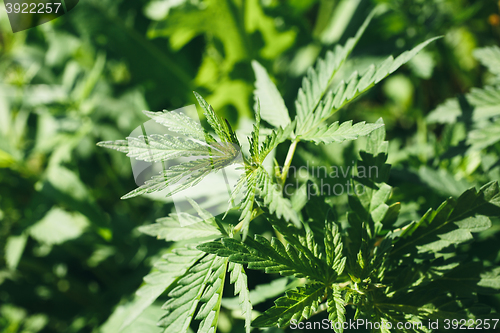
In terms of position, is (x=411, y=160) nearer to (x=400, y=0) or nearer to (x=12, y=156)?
(x=400, y=0)

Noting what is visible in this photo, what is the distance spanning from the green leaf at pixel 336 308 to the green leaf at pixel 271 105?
1.16ft

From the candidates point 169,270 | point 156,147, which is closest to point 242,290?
point 169,270

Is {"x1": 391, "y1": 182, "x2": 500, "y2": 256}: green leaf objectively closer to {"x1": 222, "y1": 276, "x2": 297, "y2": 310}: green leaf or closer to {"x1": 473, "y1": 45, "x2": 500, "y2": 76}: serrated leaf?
{"x1": 222, "y1": 276, "x2": 297, "y2": 310}: green leaf

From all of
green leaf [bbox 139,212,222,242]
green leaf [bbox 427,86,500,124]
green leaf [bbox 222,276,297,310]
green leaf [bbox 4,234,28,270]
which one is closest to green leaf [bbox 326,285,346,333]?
green leaf [bbox 222,276,297,310]

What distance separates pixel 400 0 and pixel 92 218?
157 cm

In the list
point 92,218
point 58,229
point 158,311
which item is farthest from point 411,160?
point 58,229

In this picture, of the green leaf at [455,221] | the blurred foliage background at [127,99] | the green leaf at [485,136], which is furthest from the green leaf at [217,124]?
the green leaf at [485,136]

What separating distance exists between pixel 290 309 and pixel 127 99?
1.60 metres

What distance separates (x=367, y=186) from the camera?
2.24 ft

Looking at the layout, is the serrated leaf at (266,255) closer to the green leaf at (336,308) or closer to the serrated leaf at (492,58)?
the green leaf at (336,308)

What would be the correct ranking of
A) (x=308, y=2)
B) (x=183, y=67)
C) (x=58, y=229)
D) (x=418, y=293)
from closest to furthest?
1. (x=418, y=293)
2. (x=58, y=229)
3. (x=308, y=2)
4. (x=183, y=67)

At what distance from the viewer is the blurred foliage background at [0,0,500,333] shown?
1.32m

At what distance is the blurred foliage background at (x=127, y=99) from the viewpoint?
4.34 ft

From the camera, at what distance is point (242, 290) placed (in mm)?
561
